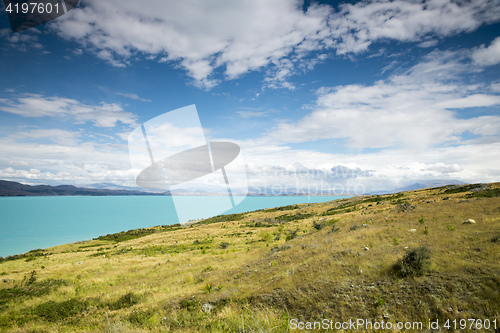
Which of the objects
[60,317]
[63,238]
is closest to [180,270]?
[60,317]

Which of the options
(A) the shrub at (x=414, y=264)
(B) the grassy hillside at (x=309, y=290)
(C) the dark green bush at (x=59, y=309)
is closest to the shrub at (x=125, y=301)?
(B) the grassy hillside at (x=309, y=290)

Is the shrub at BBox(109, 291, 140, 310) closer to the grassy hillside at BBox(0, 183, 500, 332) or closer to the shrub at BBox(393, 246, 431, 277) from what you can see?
the grassy hillside at BBox(0, 183, 500, 332)

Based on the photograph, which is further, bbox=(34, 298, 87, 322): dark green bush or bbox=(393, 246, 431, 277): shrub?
bbox=(34, 298, 87, 322): dark green bush

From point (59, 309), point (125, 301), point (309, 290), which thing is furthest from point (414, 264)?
point (59, 309)

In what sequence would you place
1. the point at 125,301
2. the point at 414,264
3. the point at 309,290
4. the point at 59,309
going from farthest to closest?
the point at 125,301
the point at 59,309
the point at 309,290
the point at 414,264

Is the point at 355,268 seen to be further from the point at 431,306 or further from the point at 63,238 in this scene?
the point at 63,238

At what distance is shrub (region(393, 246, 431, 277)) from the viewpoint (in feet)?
29.5

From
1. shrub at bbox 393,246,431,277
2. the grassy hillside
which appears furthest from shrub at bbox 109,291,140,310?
shrub at bbox 393,246,431,277

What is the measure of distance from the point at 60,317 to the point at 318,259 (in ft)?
50.6

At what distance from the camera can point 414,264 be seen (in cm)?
923

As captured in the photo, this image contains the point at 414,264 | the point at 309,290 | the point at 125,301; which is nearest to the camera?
the point at 414,264

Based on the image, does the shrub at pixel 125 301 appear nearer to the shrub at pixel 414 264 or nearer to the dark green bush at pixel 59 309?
the dark green bush at pixel 59 309

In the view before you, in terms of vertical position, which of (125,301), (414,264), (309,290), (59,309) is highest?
(414,264)

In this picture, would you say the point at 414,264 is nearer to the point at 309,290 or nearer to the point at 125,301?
the point at 309,290
